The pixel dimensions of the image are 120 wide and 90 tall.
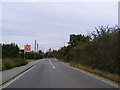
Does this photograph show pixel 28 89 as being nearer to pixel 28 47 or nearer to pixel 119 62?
pixel 119 62

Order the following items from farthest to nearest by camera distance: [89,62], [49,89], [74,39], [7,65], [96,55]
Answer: [74,39], [89,62], [7,65], [96,55], [49,89]

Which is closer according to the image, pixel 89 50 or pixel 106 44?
pixel 106 44

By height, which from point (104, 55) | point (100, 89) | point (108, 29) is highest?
point (108, 29)

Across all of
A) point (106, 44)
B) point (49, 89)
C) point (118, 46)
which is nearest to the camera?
point (49, 89)

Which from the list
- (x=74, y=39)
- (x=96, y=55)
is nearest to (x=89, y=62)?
(x=96, y=55)

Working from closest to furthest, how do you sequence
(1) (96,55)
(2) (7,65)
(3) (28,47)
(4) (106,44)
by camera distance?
(4) (106,44), (1) (96,55), (2) (7,65), (3) (28,47)

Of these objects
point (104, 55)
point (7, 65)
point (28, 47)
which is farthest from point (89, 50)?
point (28, 47)

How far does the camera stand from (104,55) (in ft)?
78.7

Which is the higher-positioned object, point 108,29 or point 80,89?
point 108,29

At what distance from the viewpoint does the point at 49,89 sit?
1214 centimetres

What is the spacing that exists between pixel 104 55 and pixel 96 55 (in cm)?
378

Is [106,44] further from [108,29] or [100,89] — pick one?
[100,89]

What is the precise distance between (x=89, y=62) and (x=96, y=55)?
18.2ft

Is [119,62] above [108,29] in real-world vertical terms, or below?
below
